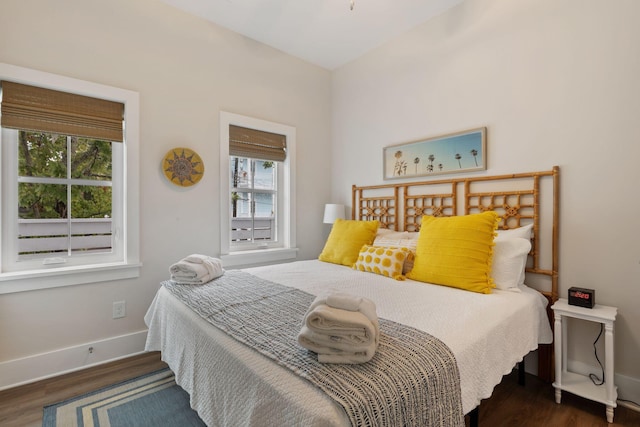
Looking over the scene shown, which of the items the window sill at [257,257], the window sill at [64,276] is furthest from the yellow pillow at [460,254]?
the window sill at [64,276]

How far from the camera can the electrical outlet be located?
2.34m

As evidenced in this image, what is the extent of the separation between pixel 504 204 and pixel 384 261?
1.01 m

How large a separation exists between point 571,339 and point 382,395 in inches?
76.1

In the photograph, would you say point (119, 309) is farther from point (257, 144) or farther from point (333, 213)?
point (333, 213)

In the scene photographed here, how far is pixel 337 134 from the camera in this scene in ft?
12.1

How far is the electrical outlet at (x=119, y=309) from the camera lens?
2340 millimetres

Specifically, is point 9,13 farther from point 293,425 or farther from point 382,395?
point 382,395

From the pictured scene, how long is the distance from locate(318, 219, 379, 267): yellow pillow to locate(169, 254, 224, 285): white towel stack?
112 cm

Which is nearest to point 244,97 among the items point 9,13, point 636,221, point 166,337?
point 9,13

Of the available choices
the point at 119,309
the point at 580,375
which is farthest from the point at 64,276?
the point at 580,375

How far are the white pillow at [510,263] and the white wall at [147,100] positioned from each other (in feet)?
7.65

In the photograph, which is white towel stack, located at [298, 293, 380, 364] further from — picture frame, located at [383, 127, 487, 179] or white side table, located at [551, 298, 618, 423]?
picture frame, located at [383, 127, 487, 179]

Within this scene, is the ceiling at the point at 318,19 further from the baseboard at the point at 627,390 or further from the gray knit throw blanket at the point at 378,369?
the baseboard at the point at 627,390

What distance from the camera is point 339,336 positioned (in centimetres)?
98
